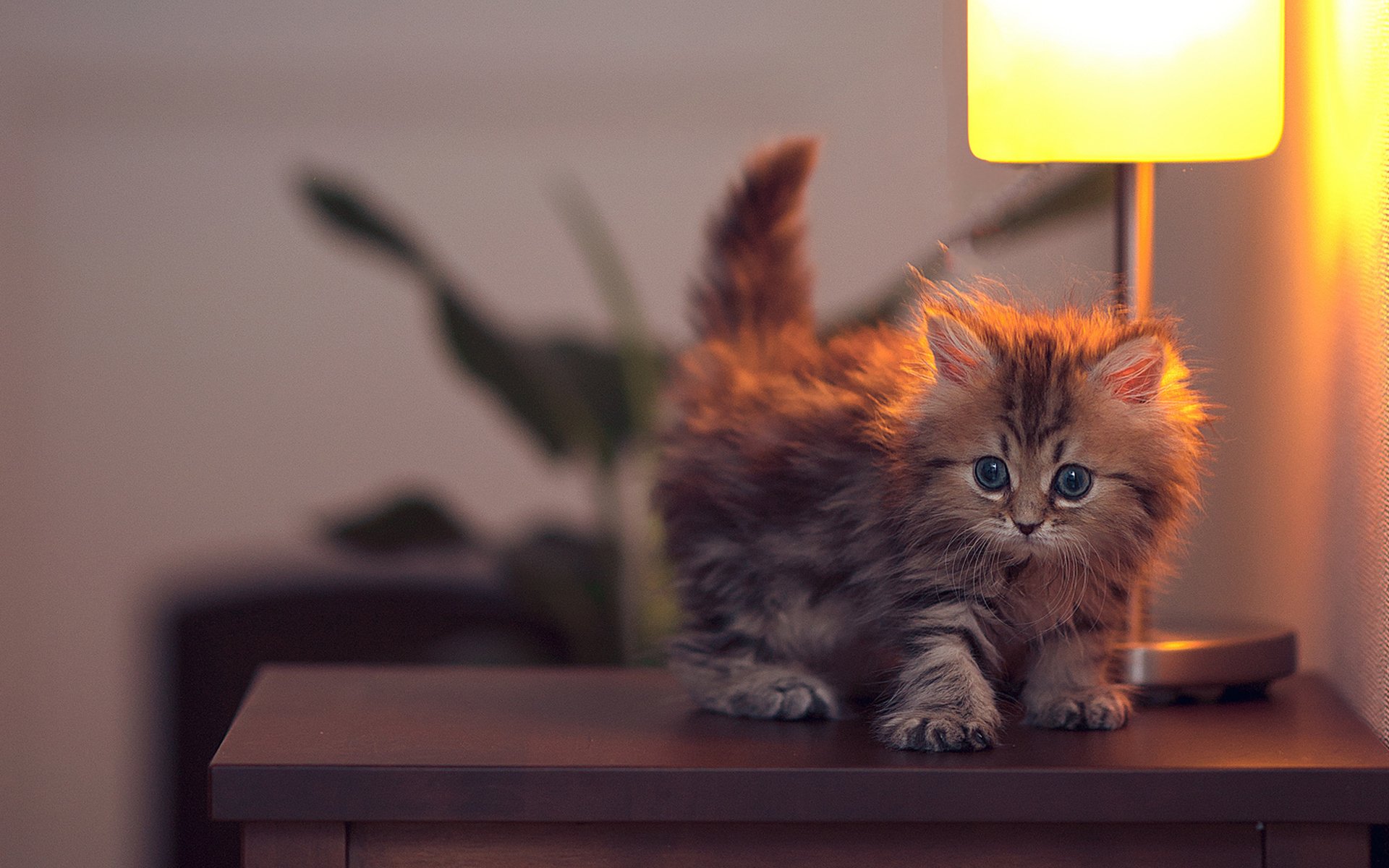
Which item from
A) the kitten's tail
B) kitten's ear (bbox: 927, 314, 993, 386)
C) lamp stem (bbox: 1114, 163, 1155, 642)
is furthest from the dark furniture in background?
kitten's ear (bbox: 927, 314, 993, 386)

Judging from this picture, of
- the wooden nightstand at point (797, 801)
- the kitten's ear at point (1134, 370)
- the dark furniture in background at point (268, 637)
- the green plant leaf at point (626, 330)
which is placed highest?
the green plant leaf at point (626, 330)

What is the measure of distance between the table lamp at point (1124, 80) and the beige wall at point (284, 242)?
0.95 metres

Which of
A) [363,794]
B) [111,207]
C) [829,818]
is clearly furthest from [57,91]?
[829,818]

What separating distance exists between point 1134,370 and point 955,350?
12cm

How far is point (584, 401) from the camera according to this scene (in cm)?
197

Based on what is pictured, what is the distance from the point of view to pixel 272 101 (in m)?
2.09

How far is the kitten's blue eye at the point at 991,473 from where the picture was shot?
909mm

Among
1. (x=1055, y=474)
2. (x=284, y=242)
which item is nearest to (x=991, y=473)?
(x=1055, y=474)

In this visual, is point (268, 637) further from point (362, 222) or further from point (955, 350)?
point (955, 350)

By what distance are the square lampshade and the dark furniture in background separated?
1263 mm

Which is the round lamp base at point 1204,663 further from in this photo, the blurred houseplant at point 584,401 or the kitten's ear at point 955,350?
the blurred houseplant at point 584,401

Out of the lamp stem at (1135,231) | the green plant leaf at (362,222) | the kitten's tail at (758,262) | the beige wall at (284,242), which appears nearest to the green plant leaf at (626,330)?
the beige wall at (284,242)

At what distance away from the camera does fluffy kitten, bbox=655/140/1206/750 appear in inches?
35.8

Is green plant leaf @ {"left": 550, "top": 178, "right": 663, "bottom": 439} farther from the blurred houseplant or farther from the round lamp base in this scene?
the round lamp base
